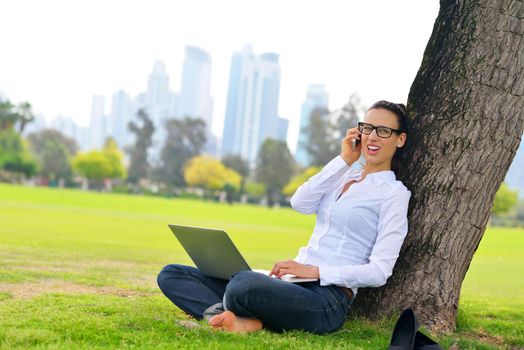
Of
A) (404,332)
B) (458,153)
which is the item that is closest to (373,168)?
(458,153)

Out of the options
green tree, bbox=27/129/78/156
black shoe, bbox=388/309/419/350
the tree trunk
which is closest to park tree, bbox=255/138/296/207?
green tree, bbox=27/129/78/156

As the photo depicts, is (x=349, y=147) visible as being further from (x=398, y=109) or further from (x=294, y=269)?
(x=294, y=269)

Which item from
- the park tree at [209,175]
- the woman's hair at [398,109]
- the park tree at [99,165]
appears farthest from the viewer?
the park tree at [209,175]

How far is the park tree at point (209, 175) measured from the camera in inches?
3920

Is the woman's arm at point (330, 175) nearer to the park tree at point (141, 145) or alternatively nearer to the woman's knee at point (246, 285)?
the woman's knee at point (246, 285)

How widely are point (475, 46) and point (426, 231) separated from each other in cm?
132

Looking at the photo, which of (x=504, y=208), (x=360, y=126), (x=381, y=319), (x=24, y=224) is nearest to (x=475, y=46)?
(x=360, y=126)

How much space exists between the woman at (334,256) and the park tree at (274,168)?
88.9 meters

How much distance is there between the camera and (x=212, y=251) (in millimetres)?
4672

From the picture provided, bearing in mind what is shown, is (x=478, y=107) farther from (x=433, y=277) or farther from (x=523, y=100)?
(x=433, y=277)

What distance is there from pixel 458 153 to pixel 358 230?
0.99 m

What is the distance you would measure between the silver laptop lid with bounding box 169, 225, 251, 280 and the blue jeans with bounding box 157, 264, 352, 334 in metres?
0.16

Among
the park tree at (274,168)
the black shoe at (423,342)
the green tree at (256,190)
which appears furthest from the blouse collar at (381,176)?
the green tree at (256,190)

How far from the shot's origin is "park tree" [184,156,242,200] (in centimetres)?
9956
